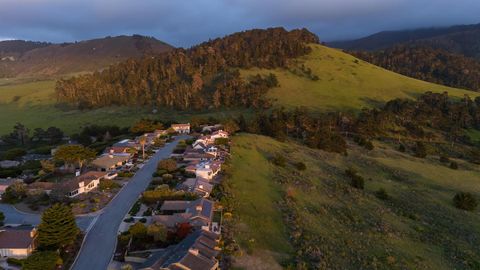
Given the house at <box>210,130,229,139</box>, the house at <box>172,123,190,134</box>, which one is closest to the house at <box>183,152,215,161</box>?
the house at <box>210,130,229,139</box>

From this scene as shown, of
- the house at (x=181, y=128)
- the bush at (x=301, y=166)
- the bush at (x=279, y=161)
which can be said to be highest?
the house at (x=181, y=128)

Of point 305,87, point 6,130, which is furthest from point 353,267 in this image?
point 6,130

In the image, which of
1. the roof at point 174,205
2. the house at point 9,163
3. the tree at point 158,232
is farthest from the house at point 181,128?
the tree at point 158,232

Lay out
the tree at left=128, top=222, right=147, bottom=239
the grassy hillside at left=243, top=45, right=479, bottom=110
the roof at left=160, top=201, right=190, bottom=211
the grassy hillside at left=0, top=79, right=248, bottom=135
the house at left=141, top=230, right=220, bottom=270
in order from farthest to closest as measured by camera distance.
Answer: the grassy hillside at left=243, top=45, right=479, bottom=110
the grassy hillside at left=0, top=79, right=248, bottom=135
the roof at left=160, top=201, right=190, bottom=211
the tree at left=128, top=222, right=147, bottom=239
the house at left=141, top=230, right=220, bottom=270

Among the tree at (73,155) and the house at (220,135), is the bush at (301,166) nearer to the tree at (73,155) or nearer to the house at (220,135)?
the house at (220,135)

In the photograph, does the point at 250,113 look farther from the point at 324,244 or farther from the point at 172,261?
the point at 172,261

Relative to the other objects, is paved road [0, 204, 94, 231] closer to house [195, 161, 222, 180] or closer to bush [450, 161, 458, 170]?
house [195, 161, 222, 180]
